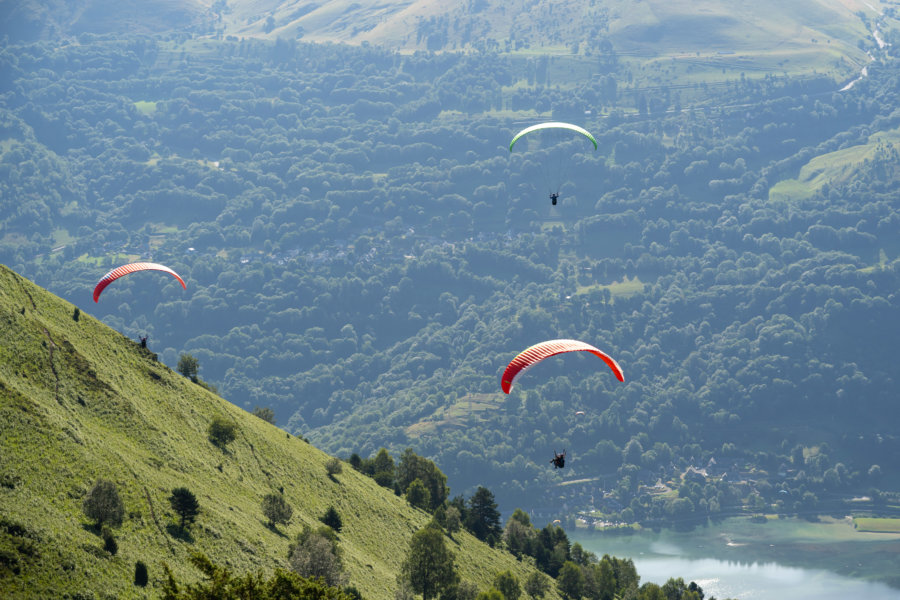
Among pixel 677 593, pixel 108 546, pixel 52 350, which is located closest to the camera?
pixel 108 546

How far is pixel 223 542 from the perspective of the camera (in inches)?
2869

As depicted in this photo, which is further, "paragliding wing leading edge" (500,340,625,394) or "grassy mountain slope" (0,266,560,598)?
"paragliding wing leading edge" (500,340,625,394)

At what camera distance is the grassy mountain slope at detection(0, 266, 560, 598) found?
58.6 meters

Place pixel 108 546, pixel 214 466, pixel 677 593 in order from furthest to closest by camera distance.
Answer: pixel 677 593, pixel 214 466, pixel 108 546

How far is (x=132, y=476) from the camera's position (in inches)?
2862

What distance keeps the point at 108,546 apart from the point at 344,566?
86.3 ft

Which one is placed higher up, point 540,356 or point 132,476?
point 540,356

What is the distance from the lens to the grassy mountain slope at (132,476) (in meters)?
58.6

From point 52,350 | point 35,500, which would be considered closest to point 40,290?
point 52,350

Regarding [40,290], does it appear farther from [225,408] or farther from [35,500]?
[35,500]

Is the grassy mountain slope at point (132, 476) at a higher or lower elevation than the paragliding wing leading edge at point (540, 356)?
lower

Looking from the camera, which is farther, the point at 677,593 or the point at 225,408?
the point at 677,593

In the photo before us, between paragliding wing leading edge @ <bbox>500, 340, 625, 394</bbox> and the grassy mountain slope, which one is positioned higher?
paragliding wing leading edge @ <bbox>500, 340, 625, 394</bbox>

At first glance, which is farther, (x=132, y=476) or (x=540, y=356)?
(x=540, y=356)
